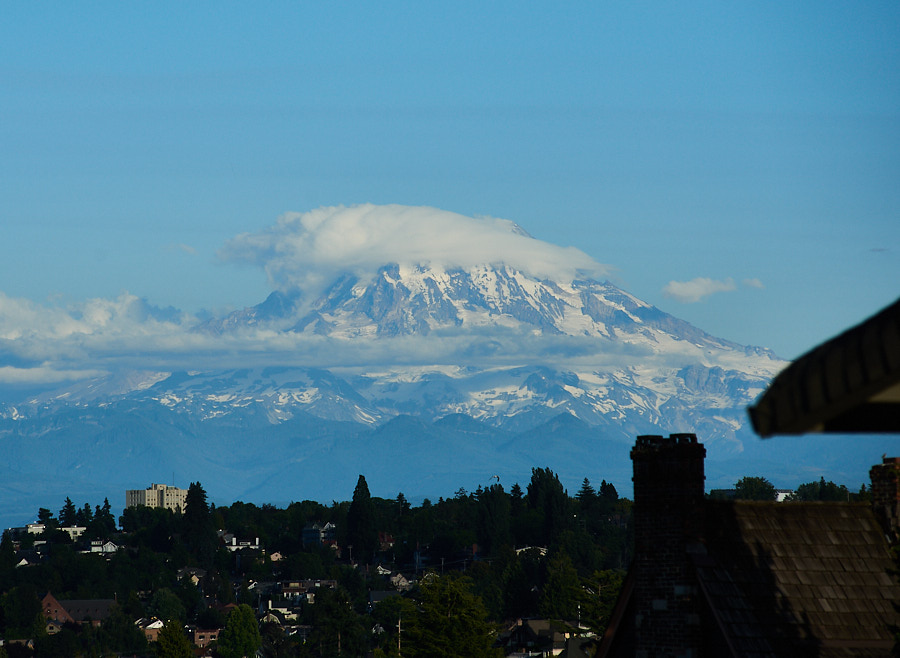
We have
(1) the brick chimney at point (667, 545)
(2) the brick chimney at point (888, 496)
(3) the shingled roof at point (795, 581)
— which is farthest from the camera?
(2) the brick chimney at point (888, 496)

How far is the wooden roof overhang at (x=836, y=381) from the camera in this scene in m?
7.06

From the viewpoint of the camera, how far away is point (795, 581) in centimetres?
2145

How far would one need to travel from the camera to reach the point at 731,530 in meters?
21.5

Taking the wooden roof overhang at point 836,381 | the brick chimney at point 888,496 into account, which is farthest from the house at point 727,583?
the wooden roof overhang at point 836,381

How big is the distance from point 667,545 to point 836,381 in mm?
14172

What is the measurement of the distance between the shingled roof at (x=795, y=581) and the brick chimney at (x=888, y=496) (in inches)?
9.3

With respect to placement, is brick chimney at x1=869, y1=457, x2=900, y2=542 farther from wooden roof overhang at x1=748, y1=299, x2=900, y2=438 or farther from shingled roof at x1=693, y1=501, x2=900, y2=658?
wooden roof overhang at x1=748, y1=299, x2=900, y2=438

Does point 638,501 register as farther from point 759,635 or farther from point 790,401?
point 790,401

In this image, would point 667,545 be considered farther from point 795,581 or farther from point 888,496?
A: point 888,496

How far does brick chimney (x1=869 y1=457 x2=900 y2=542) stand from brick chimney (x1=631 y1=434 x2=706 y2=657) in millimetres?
3930

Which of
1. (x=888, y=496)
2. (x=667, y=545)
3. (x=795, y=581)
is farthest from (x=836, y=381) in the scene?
(x=888, y=496)

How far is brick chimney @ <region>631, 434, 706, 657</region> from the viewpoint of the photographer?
815 inches

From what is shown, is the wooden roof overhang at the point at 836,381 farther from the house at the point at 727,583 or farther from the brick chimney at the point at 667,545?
the brick chimney at the point at 667,545

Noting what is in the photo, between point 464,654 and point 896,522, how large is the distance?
5296 centimetres
